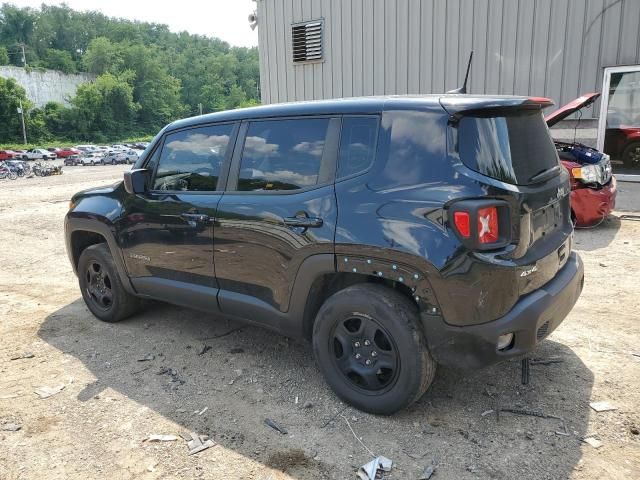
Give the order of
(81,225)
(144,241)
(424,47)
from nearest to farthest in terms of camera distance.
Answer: (144,241)
(81,225)
(424,47)

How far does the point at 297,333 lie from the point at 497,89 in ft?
28.6

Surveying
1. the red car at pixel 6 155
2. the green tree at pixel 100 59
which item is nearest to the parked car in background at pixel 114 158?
the red car at pixel 6 155

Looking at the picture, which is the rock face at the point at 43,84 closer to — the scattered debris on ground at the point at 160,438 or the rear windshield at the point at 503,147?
the scattered debris on ground at the point at 160,438

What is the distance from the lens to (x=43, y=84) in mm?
85125

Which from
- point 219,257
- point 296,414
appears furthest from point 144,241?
point 296,414

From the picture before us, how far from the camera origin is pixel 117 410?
126 inches

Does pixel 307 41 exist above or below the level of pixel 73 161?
above

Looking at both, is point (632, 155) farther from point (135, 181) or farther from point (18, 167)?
point (18, 167)

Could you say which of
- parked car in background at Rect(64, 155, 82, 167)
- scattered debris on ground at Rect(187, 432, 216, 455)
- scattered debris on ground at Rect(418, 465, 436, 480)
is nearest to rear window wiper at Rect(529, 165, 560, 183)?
scattered debris on ground at Rect(418, 465, 436, 480)

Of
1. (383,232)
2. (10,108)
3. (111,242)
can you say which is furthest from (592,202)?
(10,108)

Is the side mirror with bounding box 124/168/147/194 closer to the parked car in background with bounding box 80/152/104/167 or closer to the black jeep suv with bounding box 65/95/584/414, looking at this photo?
the black jeep suv with bounding box 65/95/584/414

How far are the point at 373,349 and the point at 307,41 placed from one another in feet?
35.1

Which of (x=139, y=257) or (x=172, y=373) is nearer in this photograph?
(x=172, y=373)

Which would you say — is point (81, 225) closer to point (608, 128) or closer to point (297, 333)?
→ point (297, 333)
